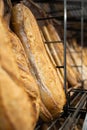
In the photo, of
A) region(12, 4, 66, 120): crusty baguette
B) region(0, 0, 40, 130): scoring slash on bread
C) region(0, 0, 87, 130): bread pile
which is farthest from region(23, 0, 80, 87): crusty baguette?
region(0, 0, 40, 130): scoring slash on bread

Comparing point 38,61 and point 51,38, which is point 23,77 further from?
point 51,38

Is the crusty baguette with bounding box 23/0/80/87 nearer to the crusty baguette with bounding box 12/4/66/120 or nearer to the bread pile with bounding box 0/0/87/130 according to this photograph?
the bread pile with bounding box 0/0/87/130

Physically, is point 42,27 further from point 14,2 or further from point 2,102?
point 2,102

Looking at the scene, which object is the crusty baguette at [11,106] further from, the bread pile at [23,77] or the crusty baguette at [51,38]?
the crusty baguette at [51,38]

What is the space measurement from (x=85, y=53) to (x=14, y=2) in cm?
195

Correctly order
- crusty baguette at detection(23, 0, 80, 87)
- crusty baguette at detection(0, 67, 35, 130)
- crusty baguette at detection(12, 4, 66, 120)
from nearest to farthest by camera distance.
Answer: crusty baguette at detection(0, 67, 35, 130)
crusty baguette at detection(12, 4, 66, 120)
crusty baguette at detection(23, 0, 80, 87)

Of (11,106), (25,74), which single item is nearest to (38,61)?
(25,74)

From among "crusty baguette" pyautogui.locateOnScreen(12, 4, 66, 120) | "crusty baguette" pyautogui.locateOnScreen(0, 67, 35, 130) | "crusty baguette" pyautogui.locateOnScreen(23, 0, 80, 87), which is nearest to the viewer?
"crusty baguette" pyautogui.locateOnScreen(0, 67, 35, 130)

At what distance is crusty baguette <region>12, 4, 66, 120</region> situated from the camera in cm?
107

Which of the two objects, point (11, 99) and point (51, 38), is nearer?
point (11, 99)

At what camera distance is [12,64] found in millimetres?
636

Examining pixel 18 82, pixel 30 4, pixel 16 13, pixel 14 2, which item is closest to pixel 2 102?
pixel 18 82

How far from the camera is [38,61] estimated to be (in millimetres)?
1098

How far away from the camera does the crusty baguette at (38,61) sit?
3.50 feet
